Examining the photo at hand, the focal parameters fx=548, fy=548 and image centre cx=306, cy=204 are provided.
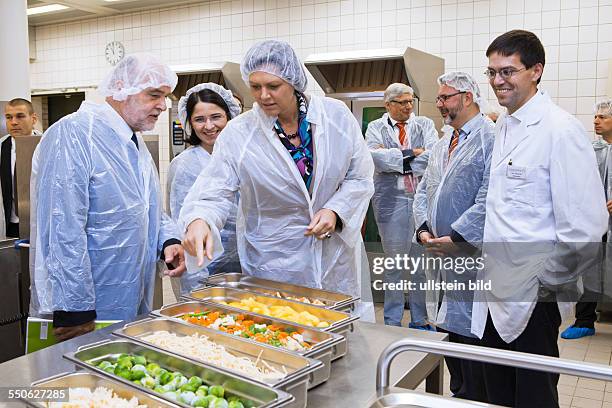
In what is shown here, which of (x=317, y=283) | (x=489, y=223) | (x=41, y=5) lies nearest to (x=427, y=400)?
(x=317, y=283)

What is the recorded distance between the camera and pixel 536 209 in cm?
198

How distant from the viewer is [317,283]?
209 cm

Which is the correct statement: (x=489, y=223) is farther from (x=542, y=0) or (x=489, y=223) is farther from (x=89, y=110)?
(x=542, y=0)

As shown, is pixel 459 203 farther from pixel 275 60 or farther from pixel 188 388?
pixel 188 388

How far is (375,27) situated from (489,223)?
158 inches

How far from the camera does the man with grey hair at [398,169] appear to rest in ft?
13.7

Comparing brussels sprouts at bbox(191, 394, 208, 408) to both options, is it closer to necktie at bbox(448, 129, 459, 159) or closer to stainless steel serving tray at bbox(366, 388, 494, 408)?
stainless steel serving tray at bbox(366, 388, 494, 408)

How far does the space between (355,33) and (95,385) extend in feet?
17.1

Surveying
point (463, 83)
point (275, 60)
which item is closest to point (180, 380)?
point (275, 60)

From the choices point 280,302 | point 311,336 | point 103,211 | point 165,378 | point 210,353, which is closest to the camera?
point 165,378

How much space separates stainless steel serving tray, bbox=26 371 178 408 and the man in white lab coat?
1.42 metres

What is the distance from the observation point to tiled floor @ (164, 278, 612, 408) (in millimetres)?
2953

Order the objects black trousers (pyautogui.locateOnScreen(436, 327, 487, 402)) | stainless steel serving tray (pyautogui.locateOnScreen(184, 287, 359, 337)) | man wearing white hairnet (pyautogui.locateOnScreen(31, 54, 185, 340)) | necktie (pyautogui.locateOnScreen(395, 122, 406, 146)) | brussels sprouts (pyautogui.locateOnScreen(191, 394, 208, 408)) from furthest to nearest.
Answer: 1. necktie (pyautogui.locateOnScreen(395, 122, 406, 146))
2. black trousers (pyautogui.locateOnScreen(436, 327, 487, 402))
3. man wearing white hairnet (pyautogui.locateOnScreen(31, 54, 185, 340))
4. stainless steel serving tray (pyautogui.locateOnScreen(184, 287, 359, 337))
5. brussels sprouts (pyautogui.locateOnScreen(191, 394, 208, 408))

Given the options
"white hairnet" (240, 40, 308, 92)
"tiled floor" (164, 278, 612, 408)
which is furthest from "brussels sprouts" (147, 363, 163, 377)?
"tiled floor" (164, 278, 612, 408)
